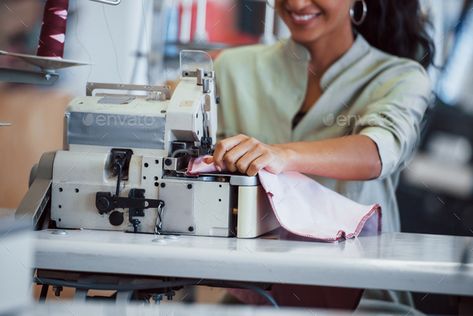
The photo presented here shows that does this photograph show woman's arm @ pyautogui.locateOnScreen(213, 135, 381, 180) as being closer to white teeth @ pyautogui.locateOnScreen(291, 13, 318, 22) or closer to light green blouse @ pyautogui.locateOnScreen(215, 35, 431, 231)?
light green blouse @ pyautogui.locateOnScreen(215, 35, 431, 231)

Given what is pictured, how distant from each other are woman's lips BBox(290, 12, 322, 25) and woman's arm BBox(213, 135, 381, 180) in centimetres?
35

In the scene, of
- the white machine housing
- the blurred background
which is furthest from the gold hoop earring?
the white machine housing

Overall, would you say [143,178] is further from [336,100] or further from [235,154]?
[336,100]

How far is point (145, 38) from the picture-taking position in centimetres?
236

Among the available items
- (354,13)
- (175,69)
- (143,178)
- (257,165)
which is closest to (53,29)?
(143,178)

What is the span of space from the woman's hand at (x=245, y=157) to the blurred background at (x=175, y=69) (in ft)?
1.30

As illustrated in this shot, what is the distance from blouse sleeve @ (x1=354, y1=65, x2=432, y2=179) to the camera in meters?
1.31

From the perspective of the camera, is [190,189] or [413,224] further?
[413,224]

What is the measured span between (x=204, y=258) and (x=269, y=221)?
0.22 m

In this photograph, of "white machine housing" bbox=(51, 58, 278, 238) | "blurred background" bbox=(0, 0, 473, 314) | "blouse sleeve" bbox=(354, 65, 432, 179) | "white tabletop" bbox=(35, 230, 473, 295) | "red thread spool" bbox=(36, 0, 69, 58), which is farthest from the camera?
"blurred background" bbox=(0, 0, 473, 314)

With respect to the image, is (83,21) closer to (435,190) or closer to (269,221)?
(269,221)

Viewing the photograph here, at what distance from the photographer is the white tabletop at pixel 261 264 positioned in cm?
90

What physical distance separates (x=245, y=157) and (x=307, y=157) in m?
0.16

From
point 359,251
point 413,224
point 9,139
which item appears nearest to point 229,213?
point 359,251
